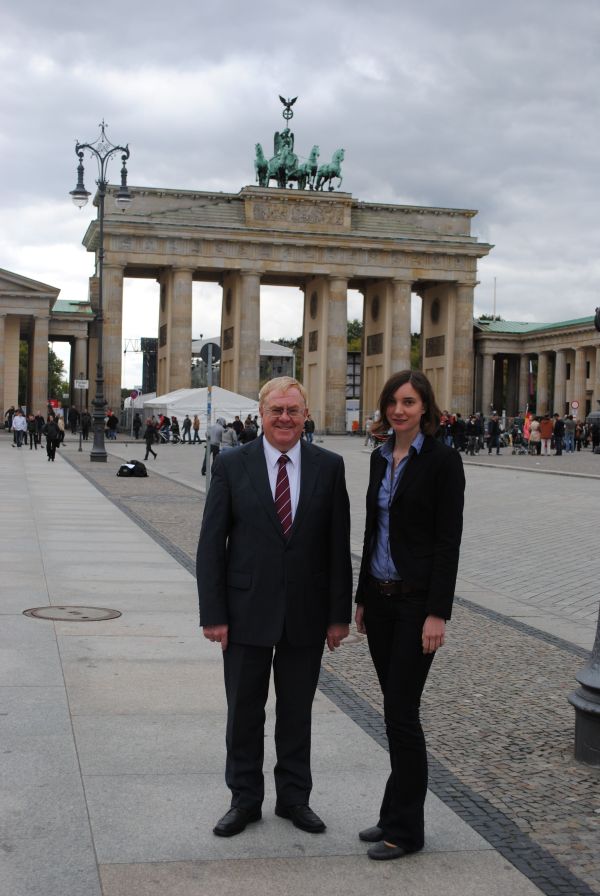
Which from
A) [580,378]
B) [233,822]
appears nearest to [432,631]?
[233,822]

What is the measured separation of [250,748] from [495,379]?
11251cm

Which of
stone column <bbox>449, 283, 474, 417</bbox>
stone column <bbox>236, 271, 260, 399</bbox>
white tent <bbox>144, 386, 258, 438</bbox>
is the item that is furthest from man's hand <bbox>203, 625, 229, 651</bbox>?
stone column <bbox>449, 283, 474, 417</bbox>

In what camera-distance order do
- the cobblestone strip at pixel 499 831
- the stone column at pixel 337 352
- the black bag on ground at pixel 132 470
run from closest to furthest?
1. the cobblestone strip at pixel 499 831
2. the black bag on ground at pixel 132 470
3. the stone column at pixel 337 352

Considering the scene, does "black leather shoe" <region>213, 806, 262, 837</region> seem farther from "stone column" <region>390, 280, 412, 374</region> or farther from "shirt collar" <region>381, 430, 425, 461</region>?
"stone column" <region>390, 280, 412, 374</region>

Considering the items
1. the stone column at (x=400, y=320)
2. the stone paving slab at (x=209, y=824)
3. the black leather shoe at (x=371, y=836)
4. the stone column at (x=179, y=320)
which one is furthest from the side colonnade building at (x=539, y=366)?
the black leather shoe at (x=371, y=836)

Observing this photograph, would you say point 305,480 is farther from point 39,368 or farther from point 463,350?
point 463,350

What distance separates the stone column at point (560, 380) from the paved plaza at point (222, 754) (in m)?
87.4

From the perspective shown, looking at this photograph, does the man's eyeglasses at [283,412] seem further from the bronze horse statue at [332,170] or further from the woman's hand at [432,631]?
the bronze horse statue at [332,170]

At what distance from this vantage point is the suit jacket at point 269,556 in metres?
4.95

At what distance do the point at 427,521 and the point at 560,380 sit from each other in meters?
96.4

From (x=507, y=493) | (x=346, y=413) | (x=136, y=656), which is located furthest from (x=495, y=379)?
(x=136, y=656)

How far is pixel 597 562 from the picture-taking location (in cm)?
1462

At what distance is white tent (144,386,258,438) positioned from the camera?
205ft

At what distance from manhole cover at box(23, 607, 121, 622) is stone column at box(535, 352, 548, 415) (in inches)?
3727
